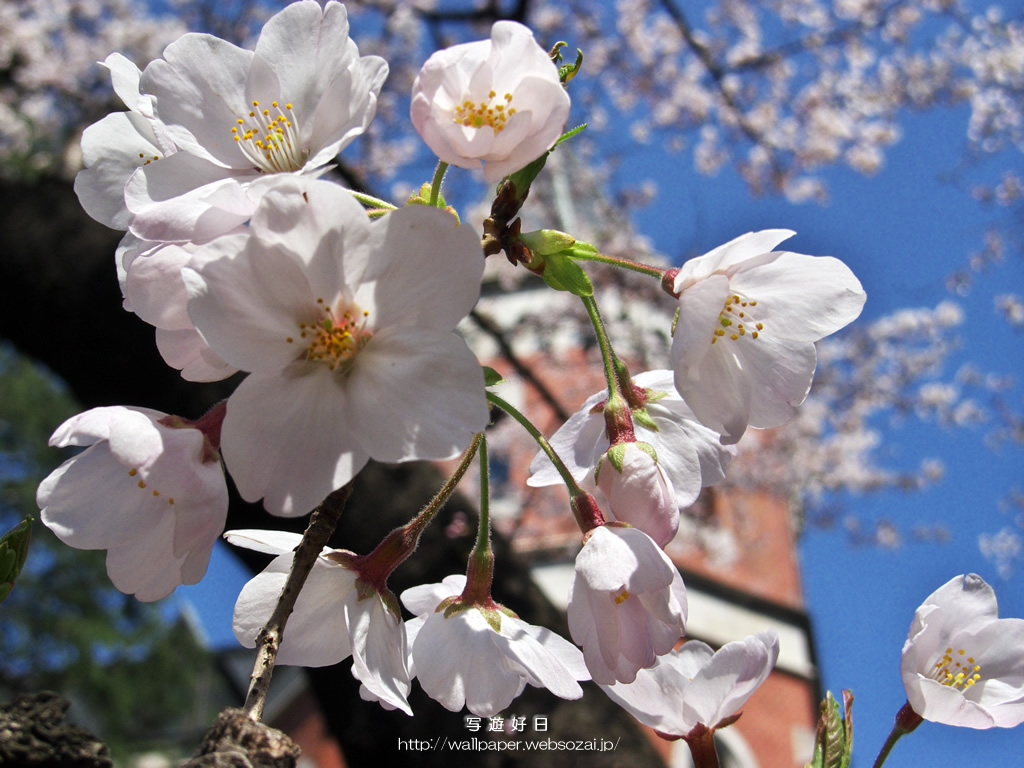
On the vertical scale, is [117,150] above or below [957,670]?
above

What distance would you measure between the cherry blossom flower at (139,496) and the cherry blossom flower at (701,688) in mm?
450

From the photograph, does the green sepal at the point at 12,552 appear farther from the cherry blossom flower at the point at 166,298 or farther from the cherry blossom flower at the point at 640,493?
the cherry blossom flower at the point at 640,493

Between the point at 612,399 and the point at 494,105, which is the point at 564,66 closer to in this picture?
the point at 494,105

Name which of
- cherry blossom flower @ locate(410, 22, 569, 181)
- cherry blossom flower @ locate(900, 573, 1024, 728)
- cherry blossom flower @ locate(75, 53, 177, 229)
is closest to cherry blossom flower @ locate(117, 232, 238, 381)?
cherry blossom flower @ locate(75, 53, 177, 229)

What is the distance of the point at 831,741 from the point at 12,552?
788 mm

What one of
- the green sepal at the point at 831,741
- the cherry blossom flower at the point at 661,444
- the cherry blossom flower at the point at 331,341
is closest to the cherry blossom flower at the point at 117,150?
the cherry blossom flower at the point at 331,341

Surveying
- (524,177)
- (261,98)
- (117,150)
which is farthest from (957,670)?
(117,150)

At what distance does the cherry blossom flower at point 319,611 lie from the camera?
0.85 metres

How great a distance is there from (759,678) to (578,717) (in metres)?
1.38

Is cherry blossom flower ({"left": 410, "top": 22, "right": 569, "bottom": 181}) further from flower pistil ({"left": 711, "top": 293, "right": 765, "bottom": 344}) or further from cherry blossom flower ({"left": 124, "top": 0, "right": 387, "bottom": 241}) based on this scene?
flower pistil ({"left": 711, "top": 293, "right": 765, "bottom": 344})

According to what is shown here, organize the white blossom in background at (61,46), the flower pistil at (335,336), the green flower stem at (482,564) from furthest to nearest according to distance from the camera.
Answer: the white blossom in background at (61,46) < the green flower stem at (482,564) < the flower pistil at (335,336)

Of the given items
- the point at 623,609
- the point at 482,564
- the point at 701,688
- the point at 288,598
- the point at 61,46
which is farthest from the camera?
the point at 61,46

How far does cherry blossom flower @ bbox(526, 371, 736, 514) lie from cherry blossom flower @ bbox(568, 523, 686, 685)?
7.3 inches

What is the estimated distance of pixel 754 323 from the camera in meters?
0.91
